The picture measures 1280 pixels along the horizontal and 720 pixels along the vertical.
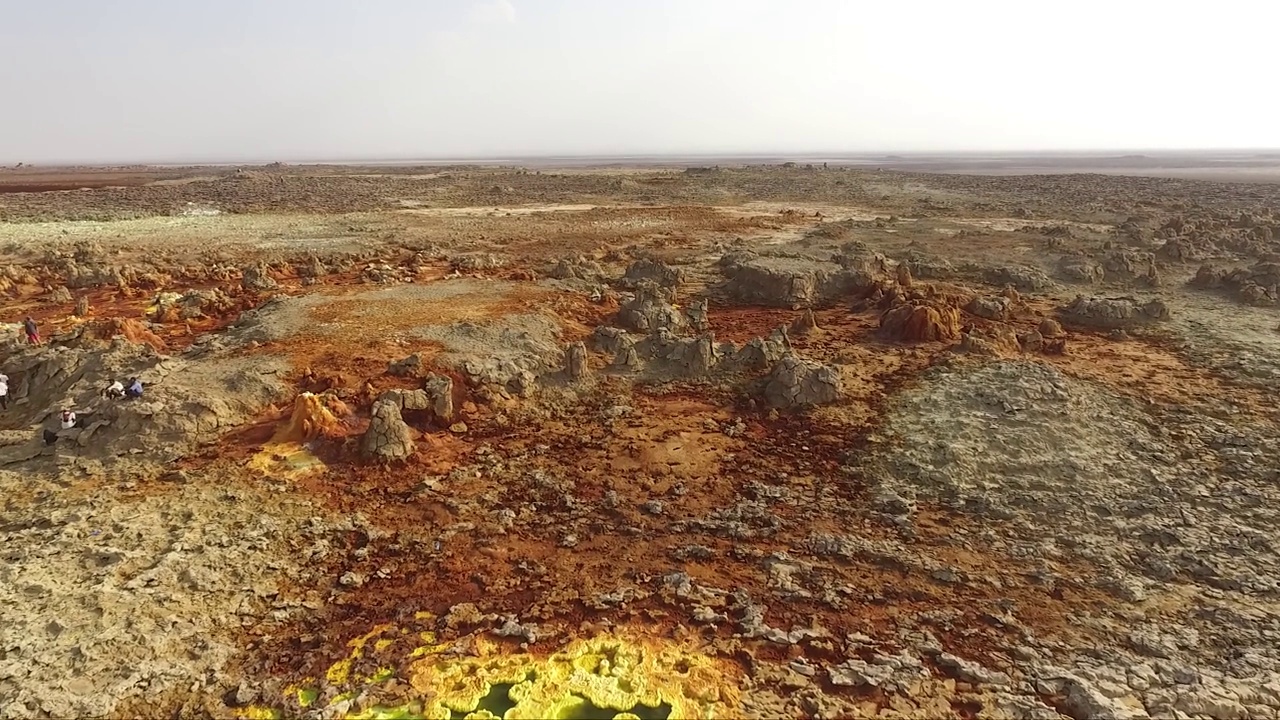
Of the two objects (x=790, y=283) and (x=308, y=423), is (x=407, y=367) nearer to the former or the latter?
(x=308, y=423)

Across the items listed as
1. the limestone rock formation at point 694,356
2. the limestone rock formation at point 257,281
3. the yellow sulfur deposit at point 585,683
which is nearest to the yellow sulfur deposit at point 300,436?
the yellow sulfur deposit at point 585,683

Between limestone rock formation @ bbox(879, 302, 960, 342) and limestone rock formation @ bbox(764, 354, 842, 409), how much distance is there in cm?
358

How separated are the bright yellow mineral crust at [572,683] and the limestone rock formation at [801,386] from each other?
6.87 m

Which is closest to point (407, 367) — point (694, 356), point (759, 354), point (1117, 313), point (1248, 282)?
point (694, 356)

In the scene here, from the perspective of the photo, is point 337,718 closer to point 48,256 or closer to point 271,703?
point 271,703

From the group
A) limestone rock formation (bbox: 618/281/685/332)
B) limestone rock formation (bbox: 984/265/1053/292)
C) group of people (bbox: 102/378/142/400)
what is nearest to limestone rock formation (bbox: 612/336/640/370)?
limestone rock formation (bbox: 618/281/685/332)

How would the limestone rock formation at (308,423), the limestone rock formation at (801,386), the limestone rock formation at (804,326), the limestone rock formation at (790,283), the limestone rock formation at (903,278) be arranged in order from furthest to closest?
the limestone rock formation at (903,278) < the limestone rock formation at (790,283) < the limestone rock formation at (804,326) < the limestone rock formation at (801,386) < the limestone rock formation at (308,423)

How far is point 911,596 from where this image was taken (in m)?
8.12

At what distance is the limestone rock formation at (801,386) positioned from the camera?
13195mm

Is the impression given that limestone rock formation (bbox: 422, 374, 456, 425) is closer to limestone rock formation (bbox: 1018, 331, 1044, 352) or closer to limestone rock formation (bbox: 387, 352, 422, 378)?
limestone rock formation (bbox: 387, 352, 422, 378)

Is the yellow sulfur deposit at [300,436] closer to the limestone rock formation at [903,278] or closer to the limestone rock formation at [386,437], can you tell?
the limestone rock formation at [386,437]

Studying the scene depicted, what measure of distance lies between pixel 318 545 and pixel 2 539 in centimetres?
401

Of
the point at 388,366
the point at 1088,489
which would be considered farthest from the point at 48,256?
the point at 1088,489

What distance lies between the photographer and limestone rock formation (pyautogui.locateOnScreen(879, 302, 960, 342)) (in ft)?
51.7
